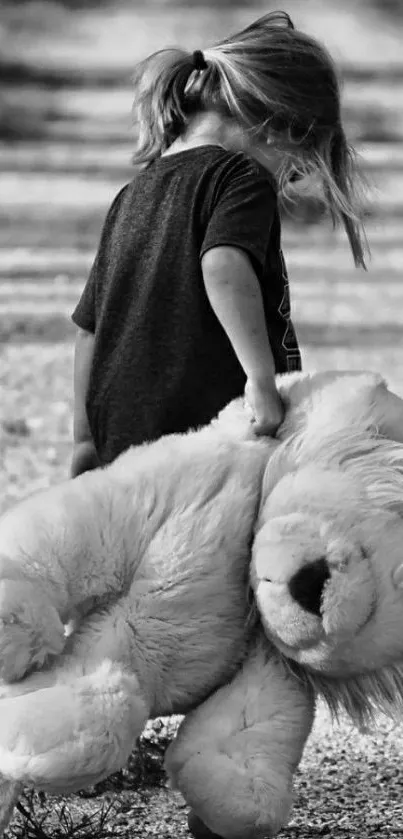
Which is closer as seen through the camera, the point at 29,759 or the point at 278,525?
the point at 29,759

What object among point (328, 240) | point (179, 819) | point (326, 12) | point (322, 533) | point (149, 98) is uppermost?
point (149, 98)

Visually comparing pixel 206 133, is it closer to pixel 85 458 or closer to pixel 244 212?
pixel 244 212

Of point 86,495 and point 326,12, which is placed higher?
point 86,495

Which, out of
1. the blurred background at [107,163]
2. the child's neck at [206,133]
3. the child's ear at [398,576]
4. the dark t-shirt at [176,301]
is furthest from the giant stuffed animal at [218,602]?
the blurred background at [107,163]

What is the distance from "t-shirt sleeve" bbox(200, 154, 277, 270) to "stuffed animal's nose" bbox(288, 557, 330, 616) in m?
0.38

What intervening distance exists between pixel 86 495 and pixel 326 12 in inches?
132

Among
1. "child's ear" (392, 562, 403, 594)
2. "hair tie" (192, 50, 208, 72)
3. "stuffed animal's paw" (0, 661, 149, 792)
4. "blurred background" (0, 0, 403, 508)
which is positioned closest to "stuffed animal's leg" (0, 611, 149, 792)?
"stuffed animal's paw" (0, 661, 149, 792)

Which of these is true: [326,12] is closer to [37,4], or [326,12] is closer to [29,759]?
[37,4]

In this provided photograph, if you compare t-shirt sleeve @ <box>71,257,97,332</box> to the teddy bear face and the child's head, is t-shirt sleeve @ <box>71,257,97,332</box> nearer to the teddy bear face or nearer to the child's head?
the child's head

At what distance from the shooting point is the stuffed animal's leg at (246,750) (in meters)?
1.17

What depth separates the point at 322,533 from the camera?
1.20m

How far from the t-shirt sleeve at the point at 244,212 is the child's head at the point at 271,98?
9 centimetres

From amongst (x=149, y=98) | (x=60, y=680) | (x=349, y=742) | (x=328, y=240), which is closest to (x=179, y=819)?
(x=349, y=742)

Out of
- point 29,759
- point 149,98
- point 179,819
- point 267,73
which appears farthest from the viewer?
point 179,819
